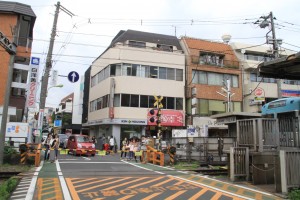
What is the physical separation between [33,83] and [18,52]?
6.06 m

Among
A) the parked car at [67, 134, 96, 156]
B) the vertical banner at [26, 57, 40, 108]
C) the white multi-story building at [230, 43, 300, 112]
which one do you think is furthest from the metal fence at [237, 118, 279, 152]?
the white multi-story building at [230, 43, 300, 112]

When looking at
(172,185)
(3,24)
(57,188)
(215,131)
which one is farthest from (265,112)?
(3,24)

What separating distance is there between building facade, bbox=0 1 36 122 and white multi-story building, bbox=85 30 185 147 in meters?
9.28

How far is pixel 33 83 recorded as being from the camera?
26266 millimetres

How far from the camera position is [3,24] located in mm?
30031

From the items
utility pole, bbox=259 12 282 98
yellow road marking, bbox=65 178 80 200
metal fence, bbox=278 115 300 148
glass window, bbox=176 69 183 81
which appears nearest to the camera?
yellow road marking, bbox=65 178 80 200

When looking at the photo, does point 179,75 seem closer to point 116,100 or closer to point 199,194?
point 116,100

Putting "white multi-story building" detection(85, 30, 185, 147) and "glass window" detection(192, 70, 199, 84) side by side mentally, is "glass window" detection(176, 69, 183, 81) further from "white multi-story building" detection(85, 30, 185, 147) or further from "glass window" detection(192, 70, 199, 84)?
"glass window" detection(192, 70, 199, 84)

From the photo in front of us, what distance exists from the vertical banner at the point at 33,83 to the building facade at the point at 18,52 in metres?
4.01

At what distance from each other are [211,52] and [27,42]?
71.6 ft

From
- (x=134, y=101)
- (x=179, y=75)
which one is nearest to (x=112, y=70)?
(x=134, y=101)

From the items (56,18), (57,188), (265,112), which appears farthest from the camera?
(56,18)

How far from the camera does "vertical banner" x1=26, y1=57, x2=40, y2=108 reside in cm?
2564

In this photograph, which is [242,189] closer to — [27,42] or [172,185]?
[172,185]
